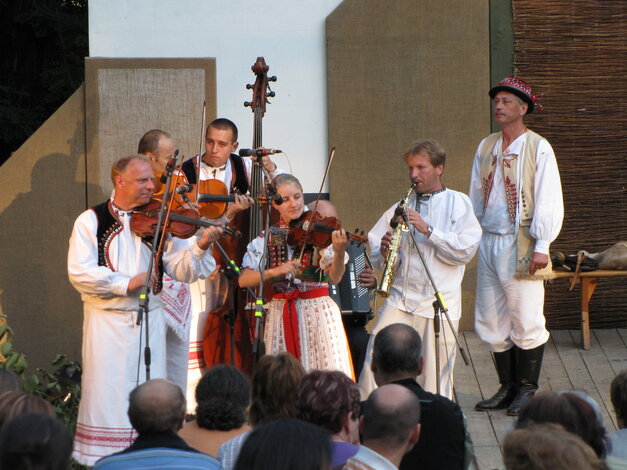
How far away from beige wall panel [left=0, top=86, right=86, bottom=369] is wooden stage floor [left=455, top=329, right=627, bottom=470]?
313 centimetres

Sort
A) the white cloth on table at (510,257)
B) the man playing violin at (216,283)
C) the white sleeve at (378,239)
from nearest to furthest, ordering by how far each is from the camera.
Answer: the white sleeve at (378,239) → the white cloth on table at (510,257) → the man playing violin at (216,283)

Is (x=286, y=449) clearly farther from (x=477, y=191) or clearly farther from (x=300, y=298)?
(x=477, y=191)

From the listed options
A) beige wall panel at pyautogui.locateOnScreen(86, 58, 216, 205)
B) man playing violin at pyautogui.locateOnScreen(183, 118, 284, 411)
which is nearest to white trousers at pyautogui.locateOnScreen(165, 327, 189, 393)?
man playing violin at pyautogui.locateOnScreen(183, 118, 284, 411)

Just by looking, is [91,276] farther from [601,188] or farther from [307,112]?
[601,188]

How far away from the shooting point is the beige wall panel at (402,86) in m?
8.46

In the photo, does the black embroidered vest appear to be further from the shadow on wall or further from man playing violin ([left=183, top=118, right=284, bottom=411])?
the shadow on wall

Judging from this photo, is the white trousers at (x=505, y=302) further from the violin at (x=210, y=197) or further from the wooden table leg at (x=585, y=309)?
the violin at (x=210, y=197)

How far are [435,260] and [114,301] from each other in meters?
1.90

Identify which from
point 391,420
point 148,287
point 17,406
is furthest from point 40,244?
point 391,420

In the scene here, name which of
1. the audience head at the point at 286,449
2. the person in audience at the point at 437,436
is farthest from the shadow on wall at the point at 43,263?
the audience head at the point at 286,449

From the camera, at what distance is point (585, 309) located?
26.1 feet

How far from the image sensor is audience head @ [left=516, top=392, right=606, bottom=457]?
3344 millimetres

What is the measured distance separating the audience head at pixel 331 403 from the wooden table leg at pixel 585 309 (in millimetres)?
4490

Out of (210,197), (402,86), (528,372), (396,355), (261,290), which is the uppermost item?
(402,86)
